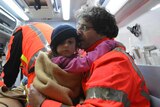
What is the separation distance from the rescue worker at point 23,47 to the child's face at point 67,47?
424 millimetres

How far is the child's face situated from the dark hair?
0.63 feet

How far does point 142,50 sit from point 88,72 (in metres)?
0.82

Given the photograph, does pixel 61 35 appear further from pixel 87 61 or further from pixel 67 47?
pixel 87 61

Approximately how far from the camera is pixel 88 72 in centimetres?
128

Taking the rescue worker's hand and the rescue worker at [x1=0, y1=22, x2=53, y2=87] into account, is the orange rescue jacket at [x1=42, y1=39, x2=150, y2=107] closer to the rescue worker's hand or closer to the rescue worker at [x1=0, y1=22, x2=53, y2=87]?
the rescue worker's hand

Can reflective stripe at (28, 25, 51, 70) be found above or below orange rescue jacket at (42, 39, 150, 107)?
above

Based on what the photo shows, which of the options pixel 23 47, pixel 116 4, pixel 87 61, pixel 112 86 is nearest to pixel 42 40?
pixel 23 47

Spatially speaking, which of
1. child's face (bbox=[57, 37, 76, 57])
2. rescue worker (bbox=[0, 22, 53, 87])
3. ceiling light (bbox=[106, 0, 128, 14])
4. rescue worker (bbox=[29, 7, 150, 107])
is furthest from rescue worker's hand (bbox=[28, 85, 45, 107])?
ceiling light (bbox=[106, 0, 128, 14])

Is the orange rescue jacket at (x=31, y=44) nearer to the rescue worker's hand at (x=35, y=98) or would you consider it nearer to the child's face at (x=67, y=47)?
the child's face at (x=67, y=47)

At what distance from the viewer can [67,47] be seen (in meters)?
1.48

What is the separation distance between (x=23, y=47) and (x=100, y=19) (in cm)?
90

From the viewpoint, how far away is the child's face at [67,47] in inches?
58.2

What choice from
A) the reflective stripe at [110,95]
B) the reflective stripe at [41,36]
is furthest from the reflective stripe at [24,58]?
the reflective stripe at [110,95]

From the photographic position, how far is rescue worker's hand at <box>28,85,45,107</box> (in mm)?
1249
